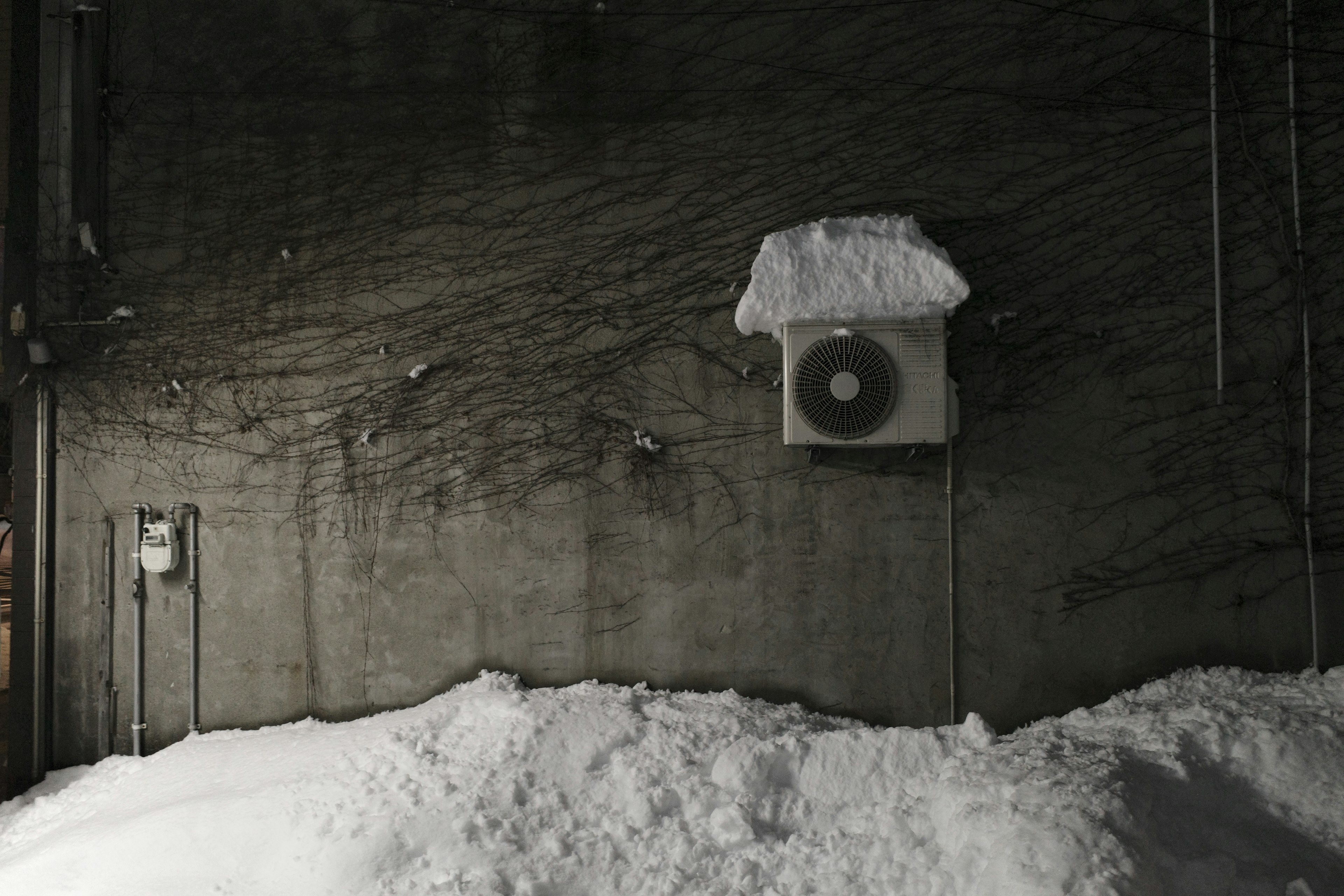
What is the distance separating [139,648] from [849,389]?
11.3ft

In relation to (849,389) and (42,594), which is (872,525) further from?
(42,594)

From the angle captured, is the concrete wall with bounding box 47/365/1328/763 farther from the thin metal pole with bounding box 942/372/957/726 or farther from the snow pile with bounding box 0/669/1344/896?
the snow pile with bounding box 0/669/1344/896

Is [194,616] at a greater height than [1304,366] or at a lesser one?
lesser

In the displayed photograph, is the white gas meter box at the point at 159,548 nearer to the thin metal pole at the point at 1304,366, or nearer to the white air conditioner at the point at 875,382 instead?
the white air conditioner at the point at 875,382

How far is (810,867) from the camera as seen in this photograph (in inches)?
97.2

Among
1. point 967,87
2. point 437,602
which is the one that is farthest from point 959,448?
point 437,602

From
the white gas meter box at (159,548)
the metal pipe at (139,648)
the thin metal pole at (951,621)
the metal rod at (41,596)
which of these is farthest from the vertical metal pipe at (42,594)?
the thin metal pole at (951,621)

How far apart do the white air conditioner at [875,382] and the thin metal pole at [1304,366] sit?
1584mm

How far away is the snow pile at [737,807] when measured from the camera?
231 centimetres

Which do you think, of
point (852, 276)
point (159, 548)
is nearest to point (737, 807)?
point (852, 276)

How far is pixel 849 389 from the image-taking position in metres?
3.08

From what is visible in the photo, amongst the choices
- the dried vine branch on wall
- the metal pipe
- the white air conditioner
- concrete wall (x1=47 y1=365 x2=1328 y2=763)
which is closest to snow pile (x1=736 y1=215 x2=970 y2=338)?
the white air conditioner

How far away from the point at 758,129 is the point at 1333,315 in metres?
2.61

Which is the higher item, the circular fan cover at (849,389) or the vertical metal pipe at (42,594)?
the circular fan cover at (849,389)
